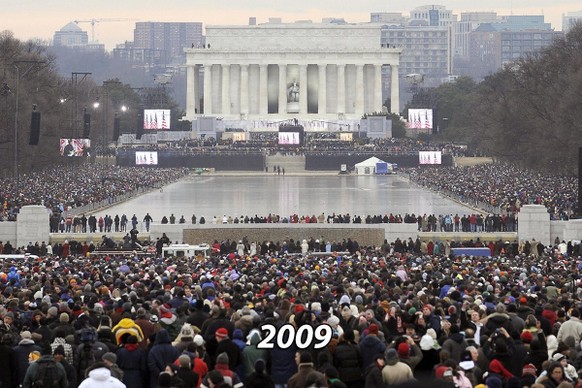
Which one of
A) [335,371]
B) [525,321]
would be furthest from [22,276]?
[335,371]

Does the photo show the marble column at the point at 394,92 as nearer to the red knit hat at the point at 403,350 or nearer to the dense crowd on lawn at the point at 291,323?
the dense crowd on lawn at the point at 291,323

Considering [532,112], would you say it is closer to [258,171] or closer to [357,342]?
[258,171]

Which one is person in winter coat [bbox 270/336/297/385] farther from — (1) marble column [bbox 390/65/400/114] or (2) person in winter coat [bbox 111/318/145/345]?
(1) marble column [bbox 390/65/400/114]

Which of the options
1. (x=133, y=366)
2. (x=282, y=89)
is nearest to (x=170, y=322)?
(x=133, y=366)

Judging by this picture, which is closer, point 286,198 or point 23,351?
point 23,351

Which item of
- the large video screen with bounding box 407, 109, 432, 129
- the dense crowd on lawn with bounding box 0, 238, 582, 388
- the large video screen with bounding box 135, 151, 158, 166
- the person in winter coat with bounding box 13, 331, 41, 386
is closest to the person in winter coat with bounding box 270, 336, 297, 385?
the dense crowd on lawn with bounding box 0, 238, 582, 388

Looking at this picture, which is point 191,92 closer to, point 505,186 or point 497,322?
point 505,186
